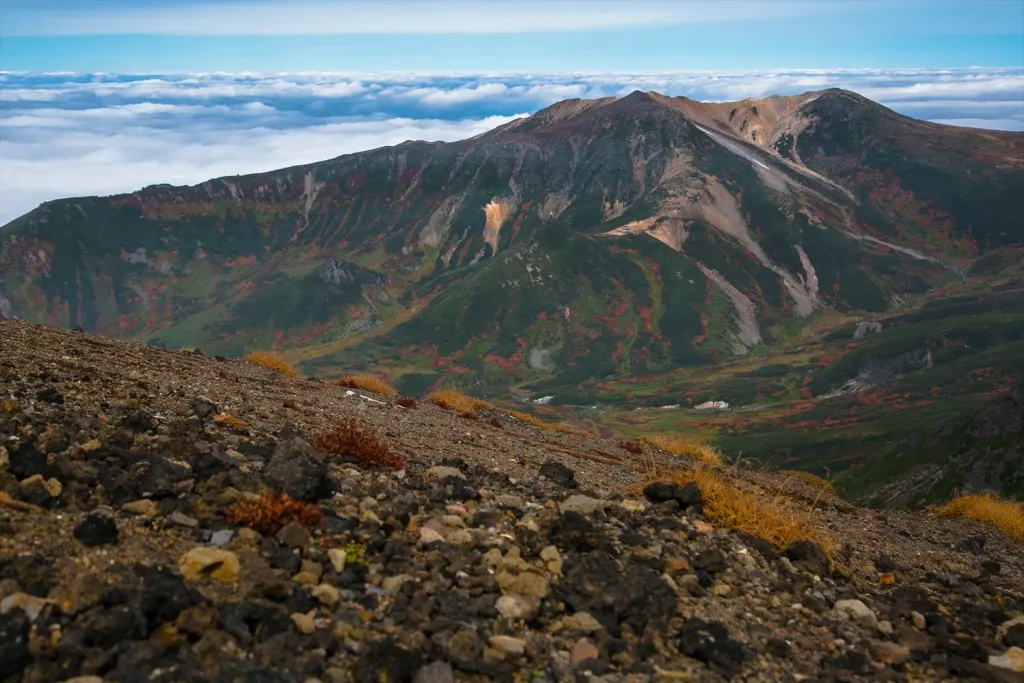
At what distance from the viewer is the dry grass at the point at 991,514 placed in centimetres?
2322

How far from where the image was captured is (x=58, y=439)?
1189 cm

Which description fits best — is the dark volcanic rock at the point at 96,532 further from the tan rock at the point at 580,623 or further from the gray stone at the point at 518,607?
the tan rock at the point at 580,623

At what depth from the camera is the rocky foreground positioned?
7605 mm

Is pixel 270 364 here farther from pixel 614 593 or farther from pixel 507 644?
pixel 507 644

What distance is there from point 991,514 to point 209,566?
24.4 m

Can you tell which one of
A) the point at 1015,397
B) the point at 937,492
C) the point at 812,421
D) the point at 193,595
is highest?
the point at 193,595

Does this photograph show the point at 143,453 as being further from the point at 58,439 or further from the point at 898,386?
the point at 898,386

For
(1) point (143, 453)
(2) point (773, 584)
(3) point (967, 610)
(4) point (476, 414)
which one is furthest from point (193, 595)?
(4) point (476, 414)

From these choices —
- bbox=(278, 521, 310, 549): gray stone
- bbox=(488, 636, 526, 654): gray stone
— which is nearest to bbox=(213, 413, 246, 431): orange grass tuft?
bbox=(278, 521, 310, 549): gray stone

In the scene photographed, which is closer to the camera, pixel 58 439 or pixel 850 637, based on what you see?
pixel 850 637

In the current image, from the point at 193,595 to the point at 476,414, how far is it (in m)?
23.2

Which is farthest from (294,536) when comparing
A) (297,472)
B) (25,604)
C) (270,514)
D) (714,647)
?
(714,647)

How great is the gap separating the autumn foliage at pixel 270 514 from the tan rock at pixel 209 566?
92 cm

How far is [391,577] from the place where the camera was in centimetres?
938
